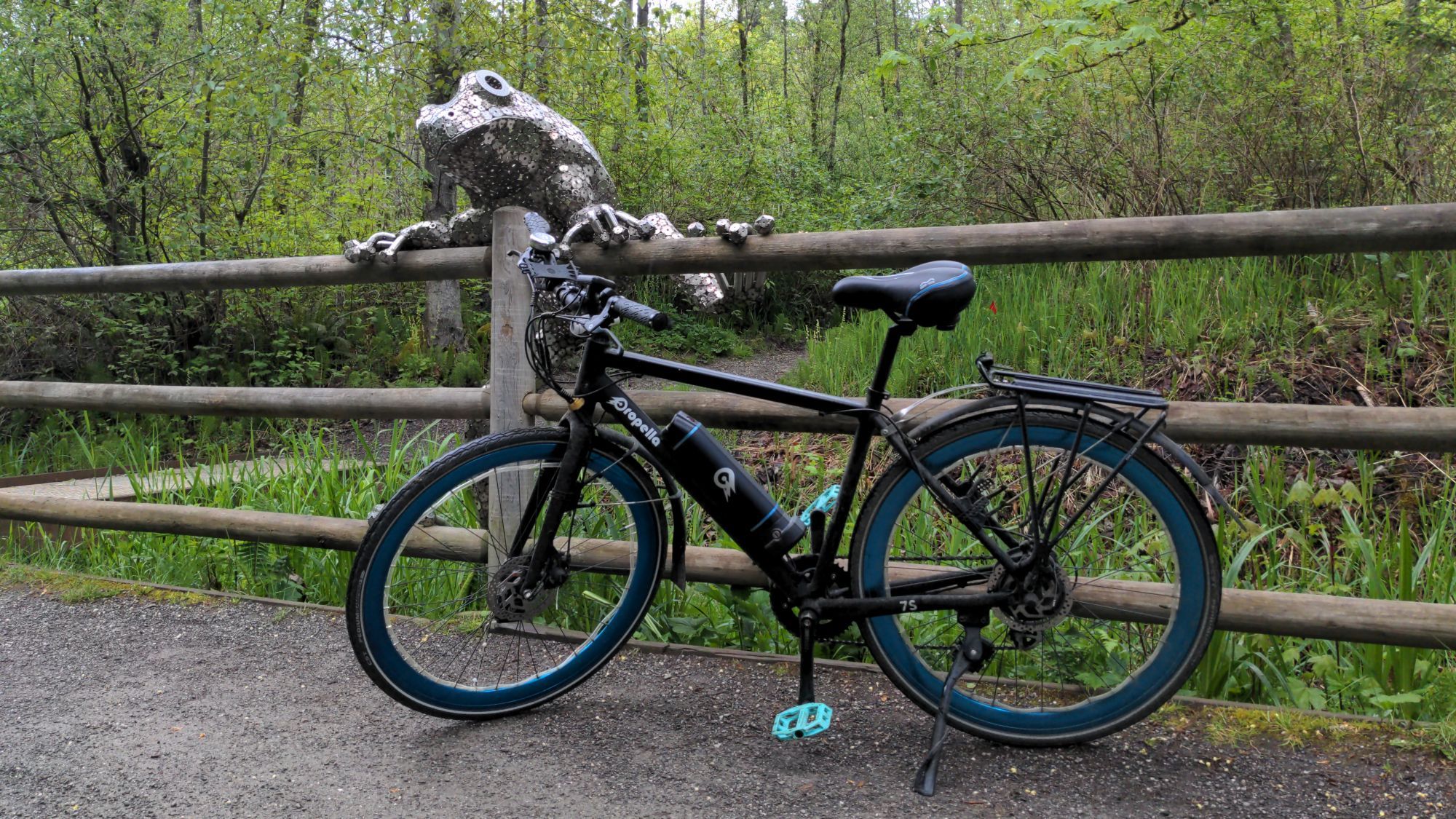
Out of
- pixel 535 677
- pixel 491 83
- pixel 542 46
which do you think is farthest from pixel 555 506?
pixel 542 46

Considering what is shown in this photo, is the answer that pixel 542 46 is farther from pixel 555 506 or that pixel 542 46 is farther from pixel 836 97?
pixel 836 97

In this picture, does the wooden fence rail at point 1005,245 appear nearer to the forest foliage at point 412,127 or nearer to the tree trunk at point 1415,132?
the forest foliage at point 412,127

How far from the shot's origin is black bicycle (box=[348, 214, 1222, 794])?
91.7 inches

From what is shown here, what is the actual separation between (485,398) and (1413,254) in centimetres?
453

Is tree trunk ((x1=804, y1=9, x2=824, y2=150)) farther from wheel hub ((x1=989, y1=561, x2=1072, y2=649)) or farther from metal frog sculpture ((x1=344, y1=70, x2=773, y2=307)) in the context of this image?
wheel hub ((x1=989, y1=561, x2=1072, y2=649))

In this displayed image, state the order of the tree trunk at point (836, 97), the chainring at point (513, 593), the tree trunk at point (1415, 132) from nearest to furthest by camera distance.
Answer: the chainring at point (513, 593) → the tree trunk at point (1415, 132) → the tree trunk at point (836, 97)

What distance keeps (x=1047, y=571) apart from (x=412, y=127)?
24.4 ft

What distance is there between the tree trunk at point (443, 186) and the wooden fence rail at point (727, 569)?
253cm

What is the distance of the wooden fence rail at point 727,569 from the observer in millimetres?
2420

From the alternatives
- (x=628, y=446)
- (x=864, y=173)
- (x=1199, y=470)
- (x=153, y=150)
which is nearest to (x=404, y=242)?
(x=628, y=446)

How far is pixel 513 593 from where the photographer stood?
2564 millimetres

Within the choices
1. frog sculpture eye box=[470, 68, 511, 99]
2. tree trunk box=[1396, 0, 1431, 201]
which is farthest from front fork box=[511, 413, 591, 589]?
tree trunk box=[1396, 0, 1431, 201]

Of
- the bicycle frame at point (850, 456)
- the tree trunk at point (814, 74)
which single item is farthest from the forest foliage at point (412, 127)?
the tree trunk at point (814, 74)

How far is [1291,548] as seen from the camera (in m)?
3.83
